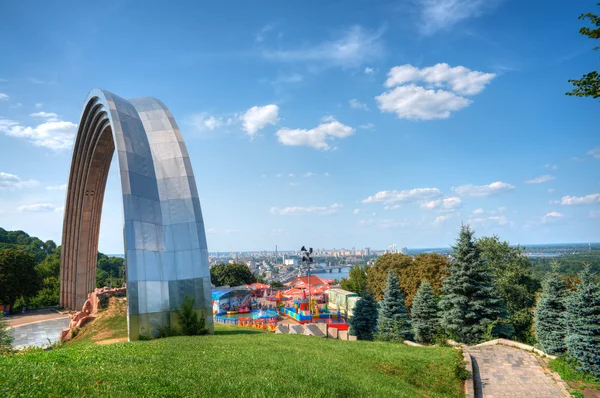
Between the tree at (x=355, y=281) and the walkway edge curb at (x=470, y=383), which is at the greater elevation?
the walkway edge curb at (x=470, y=383)

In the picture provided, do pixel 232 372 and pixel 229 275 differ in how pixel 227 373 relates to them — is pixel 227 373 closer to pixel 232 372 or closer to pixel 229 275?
pixel 232 372

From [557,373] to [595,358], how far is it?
1.27 m

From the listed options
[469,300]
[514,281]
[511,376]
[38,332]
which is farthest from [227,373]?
[514,281]

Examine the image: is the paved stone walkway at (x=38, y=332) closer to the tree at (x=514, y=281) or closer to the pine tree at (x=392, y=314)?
the pine tree at (x=392, y=314)

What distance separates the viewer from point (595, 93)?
30.8 feet

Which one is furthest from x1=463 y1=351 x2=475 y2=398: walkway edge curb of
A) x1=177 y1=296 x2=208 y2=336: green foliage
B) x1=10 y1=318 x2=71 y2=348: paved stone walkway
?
x1=10 y1=318 x2=71 y2=348: paved stone walkway

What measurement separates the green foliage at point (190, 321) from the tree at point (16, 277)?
3129 cm

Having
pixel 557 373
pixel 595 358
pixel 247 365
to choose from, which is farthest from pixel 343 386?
pixel 595 358

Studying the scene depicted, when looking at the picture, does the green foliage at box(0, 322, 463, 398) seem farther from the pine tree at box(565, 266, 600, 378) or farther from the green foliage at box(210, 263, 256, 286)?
the green foliage at box(210, 263, 256, 286)

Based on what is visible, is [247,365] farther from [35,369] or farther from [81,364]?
[35,369]

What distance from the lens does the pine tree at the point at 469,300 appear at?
1750 centimetres

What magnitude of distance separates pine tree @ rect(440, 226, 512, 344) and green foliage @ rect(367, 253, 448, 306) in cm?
655

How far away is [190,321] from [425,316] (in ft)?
46.6

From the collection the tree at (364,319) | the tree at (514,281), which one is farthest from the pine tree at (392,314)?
the tree at (514,281)
